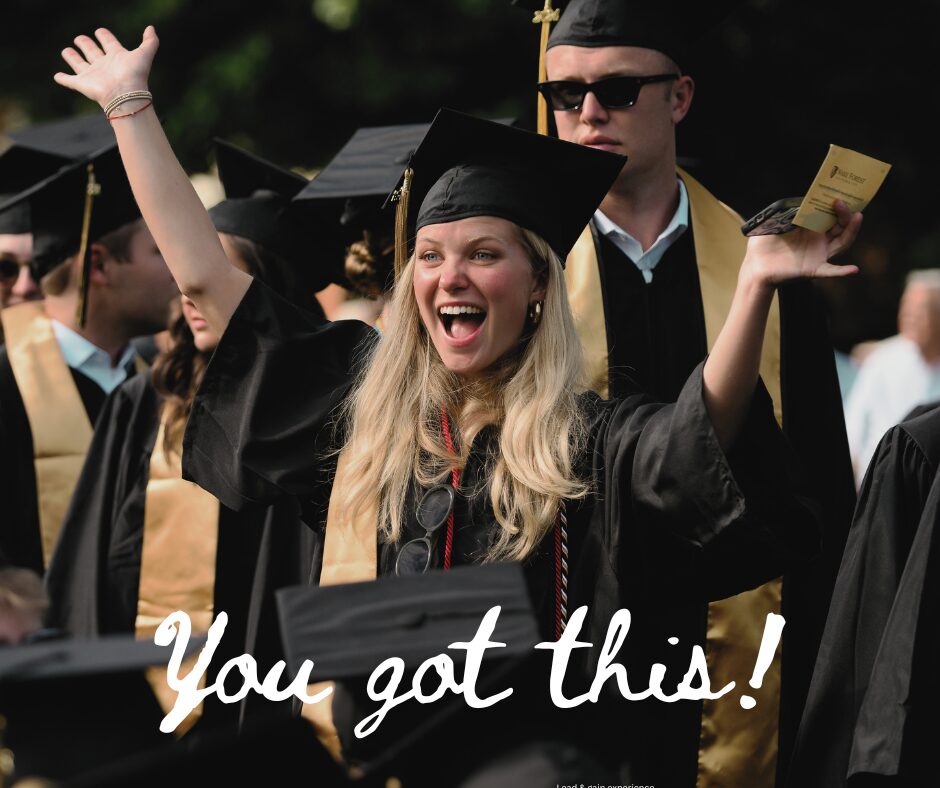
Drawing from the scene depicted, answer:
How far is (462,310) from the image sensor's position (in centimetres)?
356

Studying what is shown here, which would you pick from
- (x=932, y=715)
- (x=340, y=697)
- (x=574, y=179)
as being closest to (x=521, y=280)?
(x=574, y=179)

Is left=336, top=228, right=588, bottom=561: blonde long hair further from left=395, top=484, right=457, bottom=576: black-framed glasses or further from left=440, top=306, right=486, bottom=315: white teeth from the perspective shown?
left=440, top=306, right=486, bottom=315: white teeth

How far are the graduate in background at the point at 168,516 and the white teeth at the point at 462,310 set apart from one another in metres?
1.67

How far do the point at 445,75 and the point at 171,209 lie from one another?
7.14 m

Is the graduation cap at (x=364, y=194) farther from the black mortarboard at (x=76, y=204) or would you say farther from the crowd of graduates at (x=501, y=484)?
the black mortarboard at (x=76, y=204)

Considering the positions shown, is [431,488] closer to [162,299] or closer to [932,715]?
[932,715]

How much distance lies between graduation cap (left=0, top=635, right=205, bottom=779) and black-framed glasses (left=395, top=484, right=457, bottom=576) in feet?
2.33

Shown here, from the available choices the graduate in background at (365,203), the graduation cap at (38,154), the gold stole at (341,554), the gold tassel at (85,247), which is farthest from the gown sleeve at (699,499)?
the graduation cap at (38,154)

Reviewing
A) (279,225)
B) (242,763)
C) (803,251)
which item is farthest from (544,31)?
(242,763)

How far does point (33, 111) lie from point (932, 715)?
917 centimetres

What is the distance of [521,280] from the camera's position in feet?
11.8

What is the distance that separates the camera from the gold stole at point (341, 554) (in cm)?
354

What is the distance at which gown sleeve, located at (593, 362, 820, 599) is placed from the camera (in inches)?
124

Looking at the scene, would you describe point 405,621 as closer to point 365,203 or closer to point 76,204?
point 365,203
